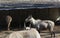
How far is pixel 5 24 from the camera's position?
538cm

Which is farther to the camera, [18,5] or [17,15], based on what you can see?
[17,15]

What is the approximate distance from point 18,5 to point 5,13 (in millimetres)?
1035

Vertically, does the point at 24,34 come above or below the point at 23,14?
above

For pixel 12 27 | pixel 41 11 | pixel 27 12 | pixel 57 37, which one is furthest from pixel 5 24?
pixel 57 37

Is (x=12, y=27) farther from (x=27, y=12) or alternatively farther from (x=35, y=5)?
(x=35, y=5)

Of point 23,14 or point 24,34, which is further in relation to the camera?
point 23,14

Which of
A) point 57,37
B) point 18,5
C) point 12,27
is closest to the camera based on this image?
point 57,37

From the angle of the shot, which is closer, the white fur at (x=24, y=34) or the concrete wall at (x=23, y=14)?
the white fur at (x=24, y=34)

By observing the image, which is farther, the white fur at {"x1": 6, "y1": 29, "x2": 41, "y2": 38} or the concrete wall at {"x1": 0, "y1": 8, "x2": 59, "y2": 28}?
the concrete wall at {"x1": 0, "y1": 8, "x2": 59, "y2": 28}

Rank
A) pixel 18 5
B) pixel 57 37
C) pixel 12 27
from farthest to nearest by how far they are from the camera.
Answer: pixel 12 27 → pixel 18 5 → pixel 57 37

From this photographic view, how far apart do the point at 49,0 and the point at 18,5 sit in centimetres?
120

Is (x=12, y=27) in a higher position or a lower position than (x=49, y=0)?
lower

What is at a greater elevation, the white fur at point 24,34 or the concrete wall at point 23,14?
the white fur at point 24,34

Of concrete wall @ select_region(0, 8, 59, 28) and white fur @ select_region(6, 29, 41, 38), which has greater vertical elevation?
white fur @ select_region(6, 29, 41, 38)
